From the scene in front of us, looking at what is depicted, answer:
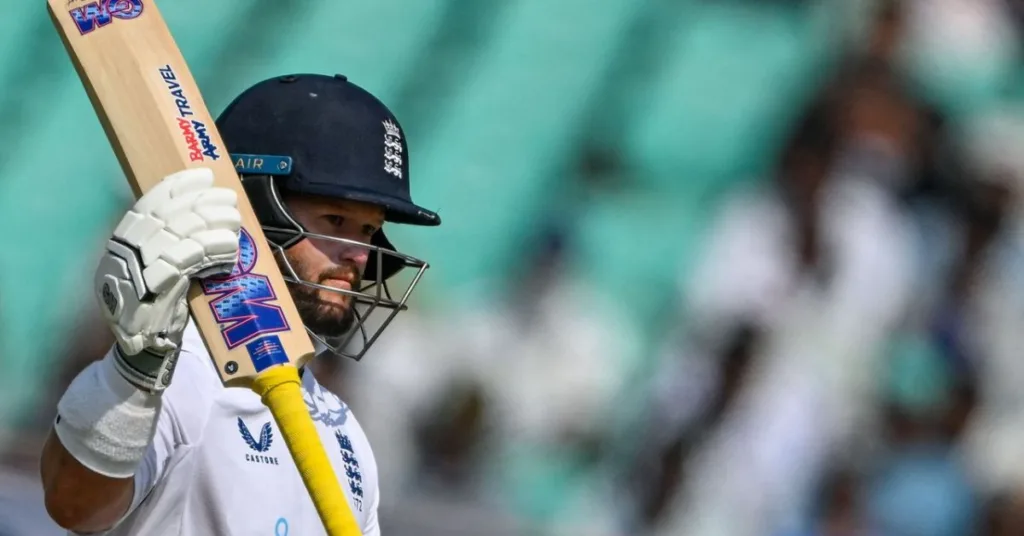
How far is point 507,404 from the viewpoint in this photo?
4449 mm

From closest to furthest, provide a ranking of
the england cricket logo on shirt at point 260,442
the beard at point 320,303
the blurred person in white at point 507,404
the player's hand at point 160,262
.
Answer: the player's hand at point 160,262 → the england cricket logo on shirt at point 260,442 → the beard at point 320,303 → the blurred person in white at point 507,404

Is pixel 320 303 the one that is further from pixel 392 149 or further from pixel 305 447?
pixel 305 447

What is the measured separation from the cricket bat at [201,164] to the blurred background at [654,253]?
2285 millimetres

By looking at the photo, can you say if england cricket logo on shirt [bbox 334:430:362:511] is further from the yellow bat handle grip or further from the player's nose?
the yellow bat handle grip

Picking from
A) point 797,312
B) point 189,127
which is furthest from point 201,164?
point 797,312

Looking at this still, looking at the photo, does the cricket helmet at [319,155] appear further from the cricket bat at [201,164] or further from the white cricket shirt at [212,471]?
the cricket bat at [201,164]

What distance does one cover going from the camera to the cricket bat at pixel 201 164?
1588mm

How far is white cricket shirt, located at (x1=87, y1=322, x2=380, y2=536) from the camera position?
5.66 ft

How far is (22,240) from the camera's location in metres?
4.85

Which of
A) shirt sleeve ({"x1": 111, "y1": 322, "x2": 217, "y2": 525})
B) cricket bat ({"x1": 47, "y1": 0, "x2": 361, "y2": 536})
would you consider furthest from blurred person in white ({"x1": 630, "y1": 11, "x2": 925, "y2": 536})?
cricket bat ({"x1": 47, "y1": 0, "x2": 361, "y2": 536})

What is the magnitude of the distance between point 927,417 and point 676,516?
855 mm

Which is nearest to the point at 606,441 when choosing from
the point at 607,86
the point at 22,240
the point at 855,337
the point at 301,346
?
the point at 855,337

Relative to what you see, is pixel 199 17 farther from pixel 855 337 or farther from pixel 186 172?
pixel 186 172

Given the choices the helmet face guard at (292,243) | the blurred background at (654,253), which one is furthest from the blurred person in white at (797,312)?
the helmet face guard at (292,243)
